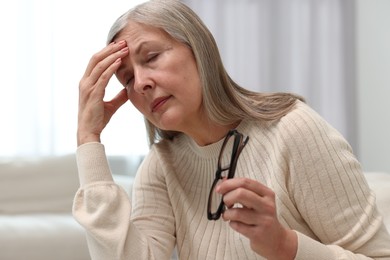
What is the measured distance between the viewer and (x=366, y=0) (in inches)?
181

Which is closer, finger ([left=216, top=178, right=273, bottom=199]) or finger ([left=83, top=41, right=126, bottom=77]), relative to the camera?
finger ([left=216, top=178, right=273, bottom=199])

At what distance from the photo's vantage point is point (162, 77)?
1.36 m

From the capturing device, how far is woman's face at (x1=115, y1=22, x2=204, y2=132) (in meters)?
1.37

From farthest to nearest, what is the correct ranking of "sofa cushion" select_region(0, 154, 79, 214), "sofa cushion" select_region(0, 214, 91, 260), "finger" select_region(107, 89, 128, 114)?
1. "sofa cushion" select_region(0, 154, 79, 214)
2. "sofa cushion" select_region(0, 214, 91, 260)
3. "finger" select_region(107, 89, 128, 114)

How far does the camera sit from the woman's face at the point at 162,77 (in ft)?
4.49

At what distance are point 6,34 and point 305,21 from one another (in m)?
2.08

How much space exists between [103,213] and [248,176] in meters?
0.33

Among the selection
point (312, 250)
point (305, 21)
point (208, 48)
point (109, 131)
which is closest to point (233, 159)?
point (312, 250)

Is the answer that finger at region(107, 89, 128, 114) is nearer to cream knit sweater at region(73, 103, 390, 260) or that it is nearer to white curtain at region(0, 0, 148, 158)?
cream knit sweater at region(73, 103, 390, 260)

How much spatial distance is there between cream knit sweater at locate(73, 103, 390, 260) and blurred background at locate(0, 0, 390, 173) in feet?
9.06

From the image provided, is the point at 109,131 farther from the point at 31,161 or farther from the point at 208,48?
the point at 208,48

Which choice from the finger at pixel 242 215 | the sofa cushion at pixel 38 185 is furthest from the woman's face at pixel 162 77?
the sofa cushion at pixel 38 185

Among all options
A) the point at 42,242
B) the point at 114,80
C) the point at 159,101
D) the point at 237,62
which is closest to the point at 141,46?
the point at 159,101

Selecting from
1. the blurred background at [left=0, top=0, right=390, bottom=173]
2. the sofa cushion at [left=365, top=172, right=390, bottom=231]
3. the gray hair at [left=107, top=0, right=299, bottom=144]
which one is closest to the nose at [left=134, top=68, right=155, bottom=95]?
the gray hair at [left=107, top=0, right=299, bottom=144]
